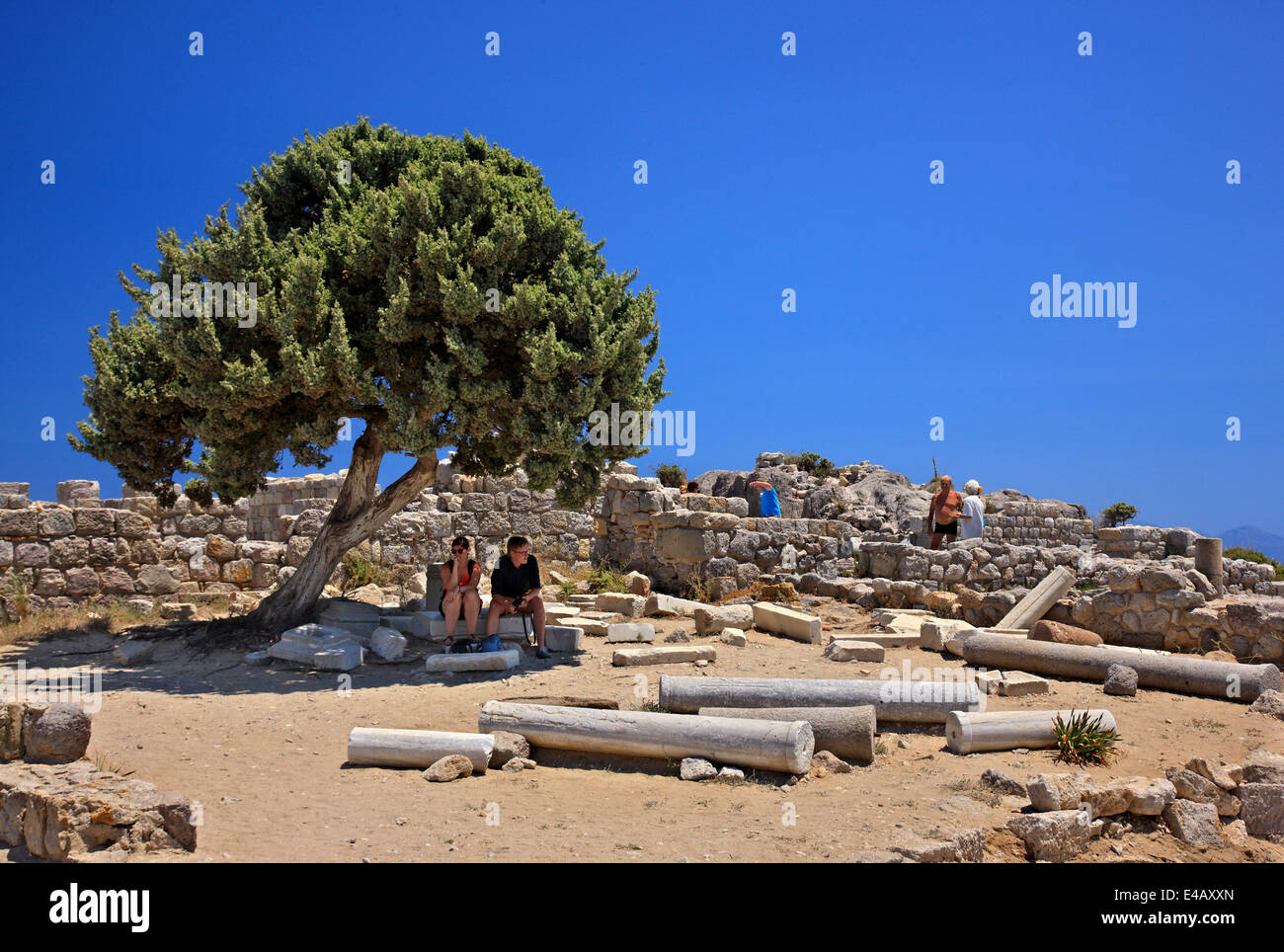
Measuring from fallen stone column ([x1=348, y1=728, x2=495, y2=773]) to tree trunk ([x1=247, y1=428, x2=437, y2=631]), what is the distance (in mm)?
4976

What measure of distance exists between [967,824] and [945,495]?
34.1 ft

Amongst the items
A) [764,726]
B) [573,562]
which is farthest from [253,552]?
[764,726]

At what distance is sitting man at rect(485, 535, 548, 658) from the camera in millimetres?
10000

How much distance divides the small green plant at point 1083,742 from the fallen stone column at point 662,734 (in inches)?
85.5

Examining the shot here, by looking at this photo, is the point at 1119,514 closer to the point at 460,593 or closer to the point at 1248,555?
the point at 1248,555

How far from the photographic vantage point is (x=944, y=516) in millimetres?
15094

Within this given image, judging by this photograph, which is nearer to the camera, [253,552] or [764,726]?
[764,726]

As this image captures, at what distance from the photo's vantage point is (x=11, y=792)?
206 inches

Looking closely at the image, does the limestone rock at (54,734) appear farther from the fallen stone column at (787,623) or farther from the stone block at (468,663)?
the fallen stone column at (787,623)

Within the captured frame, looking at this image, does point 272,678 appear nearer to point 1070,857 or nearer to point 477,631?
point 477,631

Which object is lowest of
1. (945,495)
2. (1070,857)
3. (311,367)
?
(1070,857)

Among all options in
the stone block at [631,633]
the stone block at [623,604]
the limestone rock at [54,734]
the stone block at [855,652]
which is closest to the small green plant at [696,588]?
the stone block at [623,604]

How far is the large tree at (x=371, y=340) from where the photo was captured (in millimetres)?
9586

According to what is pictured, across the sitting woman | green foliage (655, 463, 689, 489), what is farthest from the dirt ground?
green foliage (655, 463, 689, 489)
